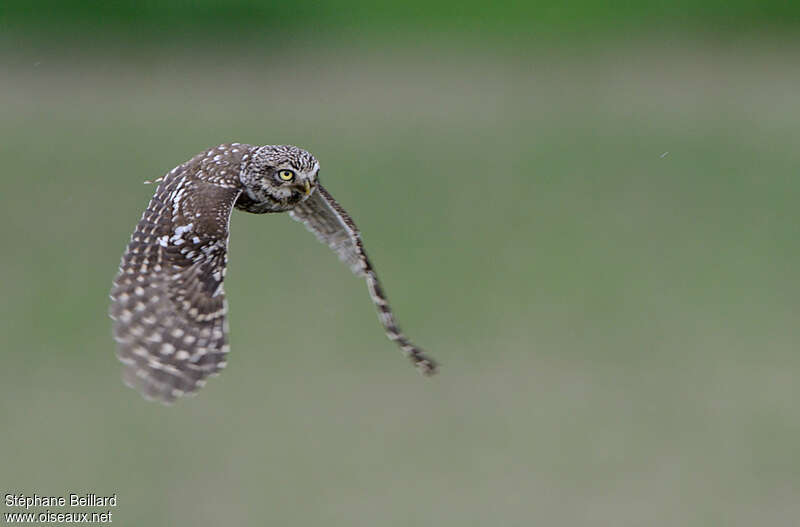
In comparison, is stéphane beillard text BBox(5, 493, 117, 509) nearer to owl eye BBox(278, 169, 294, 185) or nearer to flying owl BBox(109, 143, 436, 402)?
flying owl BBox(109, 143, 436, 402)

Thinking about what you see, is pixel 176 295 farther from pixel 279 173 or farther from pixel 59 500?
pixel 59 500

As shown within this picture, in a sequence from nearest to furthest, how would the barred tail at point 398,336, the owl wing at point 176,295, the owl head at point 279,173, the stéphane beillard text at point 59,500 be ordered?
1. the owl wing at point 176,295
2. the barred tail at point 398,336
3. the owl head at point 279,173
4. the stéphane beillard text at point 59,500

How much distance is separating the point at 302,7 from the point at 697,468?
14.8 meters

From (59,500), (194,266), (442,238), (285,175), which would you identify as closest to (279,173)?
(285,175)

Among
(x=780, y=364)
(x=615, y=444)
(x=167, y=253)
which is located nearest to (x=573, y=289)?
(x=780, y=364)

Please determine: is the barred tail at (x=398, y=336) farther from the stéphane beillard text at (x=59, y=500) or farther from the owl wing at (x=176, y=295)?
the stéphane beillard text at (x=59, y=500)

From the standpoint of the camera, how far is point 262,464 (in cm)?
1562

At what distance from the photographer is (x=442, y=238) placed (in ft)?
82.1

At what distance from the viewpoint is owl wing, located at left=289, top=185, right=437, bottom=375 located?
18.5ft

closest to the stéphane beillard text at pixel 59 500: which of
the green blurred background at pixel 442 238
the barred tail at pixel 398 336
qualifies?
the green blurred background at pixel 442 238

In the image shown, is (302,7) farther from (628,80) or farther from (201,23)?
(628,80)

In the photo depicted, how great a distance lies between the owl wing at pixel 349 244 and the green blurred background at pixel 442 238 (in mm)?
8033

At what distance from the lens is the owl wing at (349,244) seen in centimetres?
563

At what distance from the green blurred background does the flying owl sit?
8.42 meters
